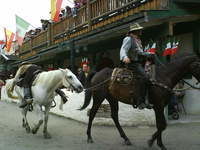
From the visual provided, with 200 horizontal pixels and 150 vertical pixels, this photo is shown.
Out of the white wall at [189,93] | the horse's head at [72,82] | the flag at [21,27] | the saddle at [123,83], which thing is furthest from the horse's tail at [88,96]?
the flag at [21,27]

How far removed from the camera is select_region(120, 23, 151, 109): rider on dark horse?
27.2 feet

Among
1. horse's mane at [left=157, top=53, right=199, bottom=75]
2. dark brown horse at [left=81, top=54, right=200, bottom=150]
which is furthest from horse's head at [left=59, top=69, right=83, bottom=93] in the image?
horse's mane at [left=157, top=53, right=199, bottom=75]

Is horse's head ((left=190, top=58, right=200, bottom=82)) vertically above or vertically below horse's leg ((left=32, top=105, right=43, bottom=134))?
above

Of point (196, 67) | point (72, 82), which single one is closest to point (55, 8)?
point (72, 82)

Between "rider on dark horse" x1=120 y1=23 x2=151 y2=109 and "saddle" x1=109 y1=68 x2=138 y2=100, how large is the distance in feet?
0.51

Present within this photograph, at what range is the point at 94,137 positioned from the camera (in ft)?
33.0

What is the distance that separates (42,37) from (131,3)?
434 inches

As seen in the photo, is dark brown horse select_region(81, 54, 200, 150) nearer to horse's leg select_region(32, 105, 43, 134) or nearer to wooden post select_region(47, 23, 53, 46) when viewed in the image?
horse's leg select_region(32, 105, 43, 134)

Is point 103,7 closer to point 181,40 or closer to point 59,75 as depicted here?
point 181,40

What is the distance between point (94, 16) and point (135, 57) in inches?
275

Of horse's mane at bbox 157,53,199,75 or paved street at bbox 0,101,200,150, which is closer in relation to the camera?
horse's mane at bbox 157,53,199,75

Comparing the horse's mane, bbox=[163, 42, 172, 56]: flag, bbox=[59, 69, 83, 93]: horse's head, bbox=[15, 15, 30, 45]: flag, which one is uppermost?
bbox=[15, 15, 30, 45]: flag

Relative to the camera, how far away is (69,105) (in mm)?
14367

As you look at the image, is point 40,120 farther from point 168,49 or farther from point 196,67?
point 196,67
